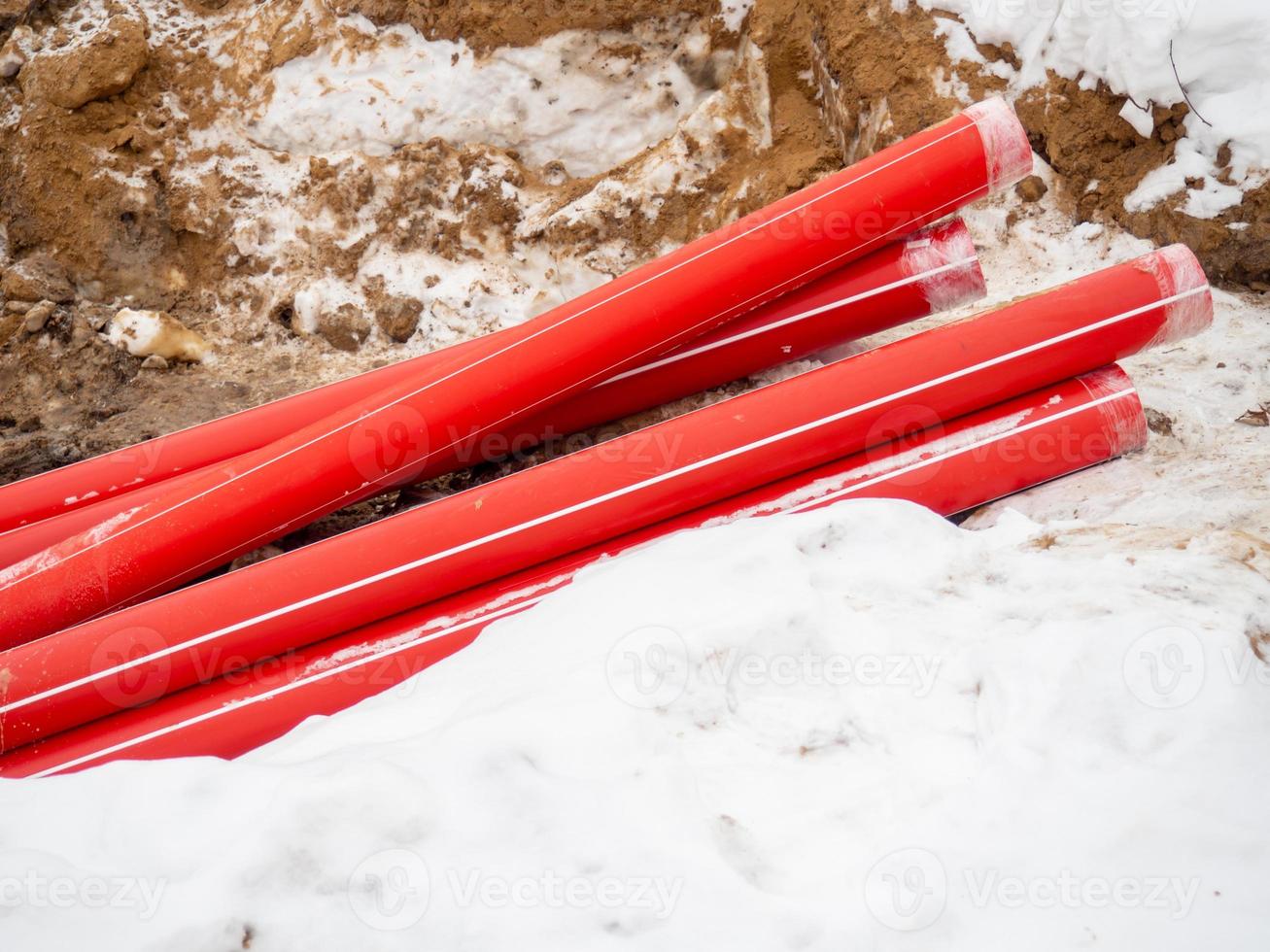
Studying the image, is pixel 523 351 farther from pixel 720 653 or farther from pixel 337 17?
pixel 337 17

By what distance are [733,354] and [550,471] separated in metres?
0.92

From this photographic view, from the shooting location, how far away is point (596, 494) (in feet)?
10.2

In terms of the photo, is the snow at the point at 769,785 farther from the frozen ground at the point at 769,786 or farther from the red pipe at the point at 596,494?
the red pipe at the point at 596,494

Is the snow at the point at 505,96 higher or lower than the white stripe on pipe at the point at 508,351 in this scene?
higher

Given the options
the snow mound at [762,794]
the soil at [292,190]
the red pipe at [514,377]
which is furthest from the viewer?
the soil at [292,190]

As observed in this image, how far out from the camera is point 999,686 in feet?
6.99

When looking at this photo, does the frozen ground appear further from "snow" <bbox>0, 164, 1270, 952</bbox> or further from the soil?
the soil

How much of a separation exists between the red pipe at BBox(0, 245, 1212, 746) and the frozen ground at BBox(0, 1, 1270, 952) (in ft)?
1.72

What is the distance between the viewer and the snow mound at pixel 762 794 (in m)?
1.76

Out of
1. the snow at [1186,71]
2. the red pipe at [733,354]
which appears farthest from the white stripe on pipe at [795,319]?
the snow at [1186,71]

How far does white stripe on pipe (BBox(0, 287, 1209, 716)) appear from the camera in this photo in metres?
2.97

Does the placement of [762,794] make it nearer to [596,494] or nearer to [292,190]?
[596,494]

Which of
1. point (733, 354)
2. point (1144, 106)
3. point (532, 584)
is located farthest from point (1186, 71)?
point (532, 584)

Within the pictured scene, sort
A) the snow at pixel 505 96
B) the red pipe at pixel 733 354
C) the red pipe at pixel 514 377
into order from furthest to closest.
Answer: the snow at pixel 505 96 < the red pipe at pixel 733 354 < the red pipe at pixel 514 377
